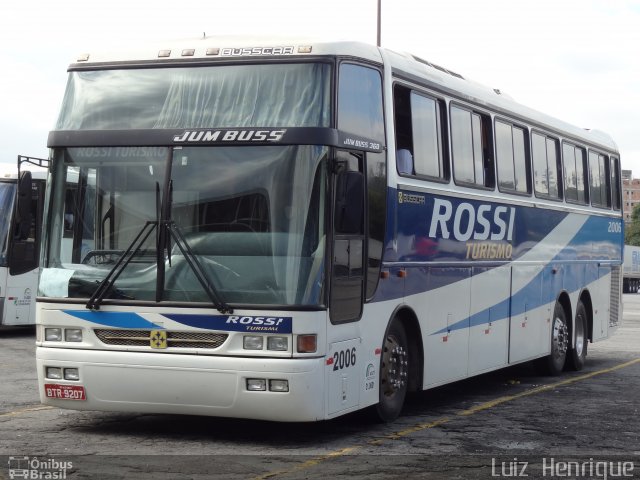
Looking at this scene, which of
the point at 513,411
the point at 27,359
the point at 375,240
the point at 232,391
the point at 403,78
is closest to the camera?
the point at 232,391

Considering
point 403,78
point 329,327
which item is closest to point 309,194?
point 329,327

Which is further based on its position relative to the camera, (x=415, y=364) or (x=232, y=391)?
(x=415, y=364)

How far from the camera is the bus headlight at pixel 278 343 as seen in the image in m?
9.55

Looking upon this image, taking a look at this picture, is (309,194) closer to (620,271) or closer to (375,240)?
(375,240)

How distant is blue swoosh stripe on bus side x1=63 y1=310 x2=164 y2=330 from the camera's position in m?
9.86

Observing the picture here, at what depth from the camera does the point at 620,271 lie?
21.2 m

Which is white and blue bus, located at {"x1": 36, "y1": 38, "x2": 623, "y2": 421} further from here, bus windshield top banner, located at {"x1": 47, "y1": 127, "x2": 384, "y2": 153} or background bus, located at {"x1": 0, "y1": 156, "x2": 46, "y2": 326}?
background bus, located at {"x1": 0, "y1": 156, "x2": 46, "y2": 326}

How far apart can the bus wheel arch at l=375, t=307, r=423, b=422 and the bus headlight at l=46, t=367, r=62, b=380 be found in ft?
9.43

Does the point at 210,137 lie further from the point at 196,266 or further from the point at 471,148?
the point at 471,148

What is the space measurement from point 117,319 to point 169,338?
1.58ft

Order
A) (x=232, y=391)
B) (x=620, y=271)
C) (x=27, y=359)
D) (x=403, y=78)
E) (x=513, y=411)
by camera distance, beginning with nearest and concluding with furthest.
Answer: (x=232, y=391) → (x=403, y=78) → (x=513, y=411) → (x=27, y=359) → (x=620, y=271)

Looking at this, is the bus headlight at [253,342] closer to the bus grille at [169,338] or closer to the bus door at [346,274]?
the bus grille at [169,338]

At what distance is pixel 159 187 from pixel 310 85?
1516 mm

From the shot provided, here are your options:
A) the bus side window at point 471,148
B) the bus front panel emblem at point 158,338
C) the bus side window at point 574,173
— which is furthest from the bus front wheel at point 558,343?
the bus front panel emblem at point 158,338
